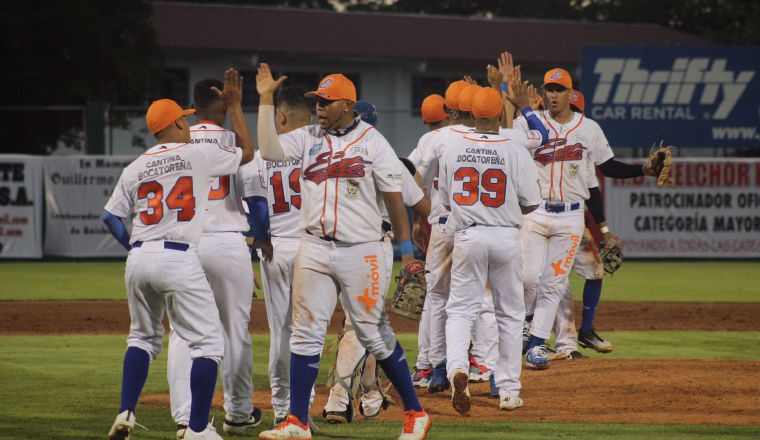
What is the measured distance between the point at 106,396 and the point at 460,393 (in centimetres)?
291

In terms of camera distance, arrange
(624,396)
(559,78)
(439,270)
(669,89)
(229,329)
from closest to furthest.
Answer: (229,329), (624,396), (439,270), (559,78), (669,89)

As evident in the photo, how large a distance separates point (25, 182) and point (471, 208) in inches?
674

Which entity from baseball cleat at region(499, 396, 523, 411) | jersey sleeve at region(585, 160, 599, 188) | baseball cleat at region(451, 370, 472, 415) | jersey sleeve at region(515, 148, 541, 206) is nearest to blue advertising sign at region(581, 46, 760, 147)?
jersey sleeve at region(585, 160, 599, 188)

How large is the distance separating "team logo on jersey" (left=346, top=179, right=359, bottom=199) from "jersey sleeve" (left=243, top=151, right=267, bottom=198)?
2.31 ft

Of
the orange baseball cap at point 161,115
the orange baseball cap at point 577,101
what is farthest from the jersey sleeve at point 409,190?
the orange baseball cap at point 577,101

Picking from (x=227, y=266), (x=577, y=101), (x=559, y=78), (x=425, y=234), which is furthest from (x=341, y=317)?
(x=227, y=266)

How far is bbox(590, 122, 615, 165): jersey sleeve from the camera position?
10626mm

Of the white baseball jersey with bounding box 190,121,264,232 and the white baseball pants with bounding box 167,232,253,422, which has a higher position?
the white baseball jersey with bounding box 190,121,264,232

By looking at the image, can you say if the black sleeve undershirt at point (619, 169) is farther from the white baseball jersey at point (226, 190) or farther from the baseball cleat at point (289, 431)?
the baseball cleat at point (289, 431)

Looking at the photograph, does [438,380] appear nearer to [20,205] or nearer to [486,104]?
[486,104]

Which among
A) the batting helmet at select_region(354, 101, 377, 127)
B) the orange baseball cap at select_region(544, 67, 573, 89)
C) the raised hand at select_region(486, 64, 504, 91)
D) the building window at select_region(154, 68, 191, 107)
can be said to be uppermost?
the building window at select_region(154, 68, 191, 107)

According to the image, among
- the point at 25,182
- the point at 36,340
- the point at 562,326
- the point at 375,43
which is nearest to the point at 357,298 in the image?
the point at 562,326

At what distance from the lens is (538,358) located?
33.0 feet

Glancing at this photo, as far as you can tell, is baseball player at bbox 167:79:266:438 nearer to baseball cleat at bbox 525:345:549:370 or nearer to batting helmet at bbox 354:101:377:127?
batting helmet at bbox 354:101:377:127
